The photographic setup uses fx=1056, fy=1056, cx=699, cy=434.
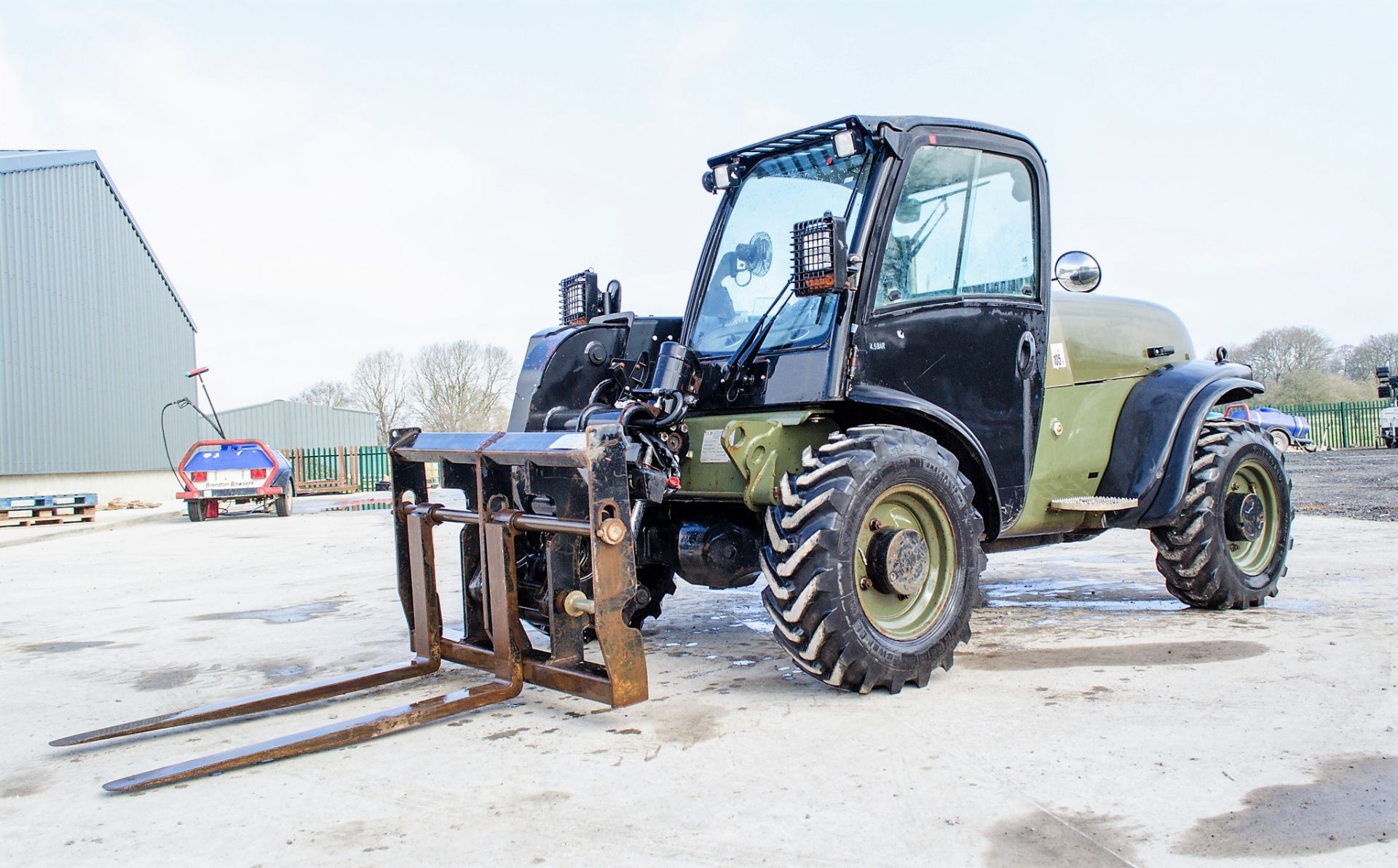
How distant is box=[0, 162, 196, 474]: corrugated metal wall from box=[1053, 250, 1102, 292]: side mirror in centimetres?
2255

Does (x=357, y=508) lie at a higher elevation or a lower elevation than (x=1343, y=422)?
lower

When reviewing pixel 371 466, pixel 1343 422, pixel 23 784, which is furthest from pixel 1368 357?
pixel 23 784

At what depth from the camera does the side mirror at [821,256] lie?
181 inches

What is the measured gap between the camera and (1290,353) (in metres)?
52.4

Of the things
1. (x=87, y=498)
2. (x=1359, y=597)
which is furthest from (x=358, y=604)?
(x=87, y=498)

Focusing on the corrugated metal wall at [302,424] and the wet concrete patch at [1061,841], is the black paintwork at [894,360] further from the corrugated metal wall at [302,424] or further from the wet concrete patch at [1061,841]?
the corrugated metal wall at [302,424]

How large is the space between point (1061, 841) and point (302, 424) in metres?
62.6

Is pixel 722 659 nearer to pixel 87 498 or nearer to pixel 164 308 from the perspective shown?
pixel 87 498

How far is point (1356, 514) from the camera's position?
1270cm

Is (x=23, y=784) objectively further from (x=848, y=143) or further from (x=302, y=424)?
(x=302, y=424)

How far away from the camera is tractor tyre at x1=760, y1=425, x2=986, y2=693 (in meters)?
4.34

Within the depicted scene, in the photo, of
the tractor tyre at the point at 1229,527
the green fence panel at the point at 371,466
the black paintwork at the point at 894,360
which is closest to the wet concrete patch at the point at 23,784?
the black paintwork at the point at 894,360

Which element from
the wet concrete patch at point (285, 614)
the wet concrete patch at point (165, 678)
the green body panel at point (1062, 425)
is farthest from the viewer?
the wet concrete patch at point (285, 614)

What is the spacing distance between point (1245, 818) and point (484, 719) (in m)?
2.82
